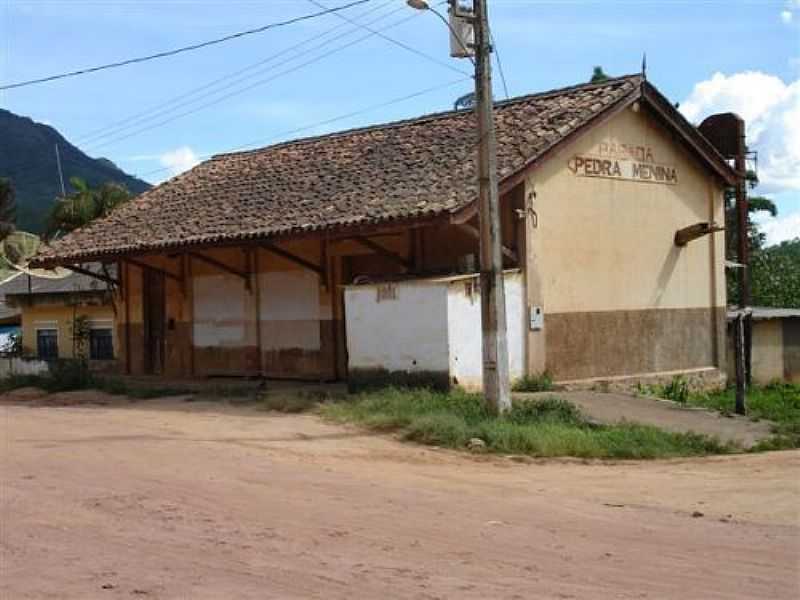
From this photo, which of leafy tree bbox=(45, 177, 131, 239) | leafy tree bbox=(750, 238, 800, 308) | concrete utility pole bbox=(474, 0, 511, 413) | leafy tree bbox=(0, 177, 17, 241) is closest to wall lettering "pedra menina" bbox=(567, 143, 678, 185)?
concrete utility pole bbox=(474, 0, 511, 413)

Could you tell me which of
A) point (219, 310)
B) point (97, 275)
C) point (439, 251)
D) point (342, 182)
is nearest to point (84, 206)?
point (97, 275)

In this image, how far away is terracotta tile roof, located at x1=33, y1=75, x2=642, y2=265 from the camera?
668 inches

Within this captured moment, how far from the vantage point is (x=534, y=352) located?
17.3 metres

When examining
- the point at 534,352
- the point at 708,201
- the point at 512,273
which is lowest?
the point at 534,352

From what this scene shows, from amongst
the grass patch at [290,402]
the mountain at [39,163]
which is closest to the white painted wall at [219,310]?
the grass patch at [290,402]

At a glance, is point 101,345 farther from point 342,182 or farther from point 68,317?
point 342,182

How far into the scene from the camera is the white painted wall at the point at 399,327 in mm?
15172

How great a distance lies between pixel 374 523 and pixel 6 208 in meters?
51.4

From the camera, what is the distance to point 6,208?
5378 cm

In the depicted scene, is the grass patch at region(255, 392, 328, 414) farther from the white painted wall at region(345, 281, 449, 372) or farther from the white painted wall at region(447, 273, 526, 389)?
the white painted wall at region(447, 273, 526, 389)

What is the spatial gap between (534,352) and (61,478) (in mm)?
9625

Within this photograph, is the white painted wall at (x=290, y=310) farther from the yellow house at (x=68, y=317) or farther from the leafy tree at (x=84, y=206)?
the leafy tree at (x=84, y=206)

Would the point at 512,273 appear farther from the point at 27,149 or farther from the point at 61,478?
the point at 27,149

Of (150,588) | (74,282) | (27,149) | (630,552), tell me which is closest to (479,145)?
(630,552)
